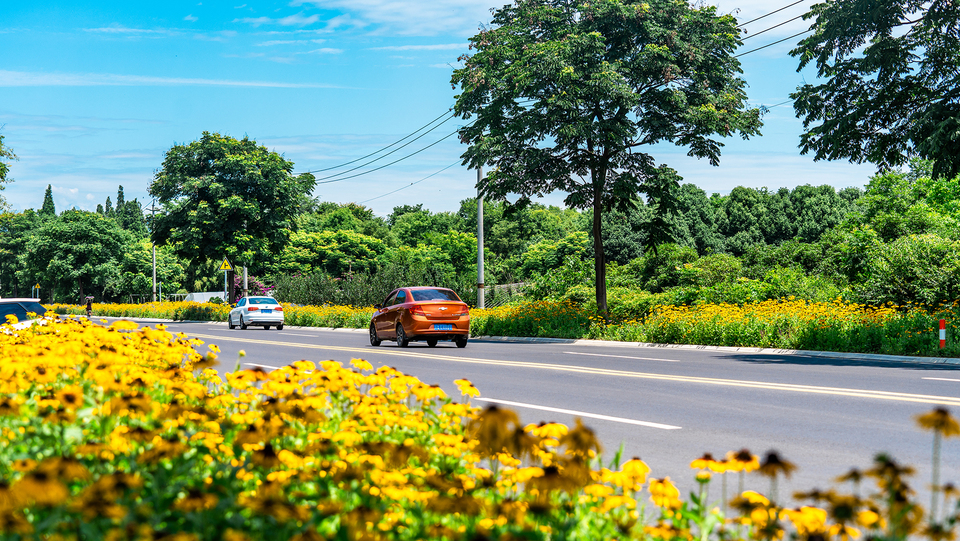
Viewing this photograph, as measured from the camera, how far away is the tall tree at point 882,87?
15898 mm

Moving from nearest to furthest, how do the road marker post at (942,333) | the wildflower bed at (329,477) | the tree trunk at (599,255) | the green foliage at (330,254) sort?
1. the wildflower bed at (329,477)
2. the road marker post at (942,333)
3. the tree trunk at (599,255)
4. the green foliage at (330,254)

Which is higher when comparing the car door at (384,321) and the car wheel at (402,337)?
the car door at (384,321)

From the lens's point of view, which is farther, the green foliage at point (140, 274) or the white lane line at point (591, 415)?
the green foliage at point (140, 274)

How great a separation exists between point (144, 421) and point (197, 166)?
1647 inches

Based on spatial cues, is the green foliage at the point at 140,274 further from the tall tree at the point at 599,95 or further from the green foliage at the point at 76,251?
the tall tree at the point at 599,95

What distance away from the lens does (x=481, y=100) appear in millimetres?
24656

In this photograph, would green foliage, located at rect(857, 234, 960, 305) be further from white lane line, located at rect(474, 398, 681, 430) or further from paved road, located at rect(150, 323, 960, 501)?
white lane line, located at rect(474, 398, 681, 430)

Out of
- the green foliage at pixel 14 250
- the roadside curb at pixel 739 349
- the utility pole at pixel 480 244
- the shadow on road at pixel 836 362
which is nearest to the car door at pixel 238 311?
the utility pole at pixel 480 244

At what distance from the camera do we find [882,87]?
17219mm

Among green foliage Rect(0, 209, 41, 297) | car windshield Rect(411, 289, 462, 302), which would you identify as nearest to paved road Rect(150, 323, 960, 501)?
car windshield Rect(411, 289, 462, 302)

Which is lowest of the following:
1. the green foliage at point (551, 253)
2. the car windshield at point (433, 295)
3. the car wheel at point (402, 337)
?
the car wheel at point (402, 337)

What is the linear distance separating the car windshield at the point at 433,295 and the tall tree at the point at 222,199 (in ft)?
77.7

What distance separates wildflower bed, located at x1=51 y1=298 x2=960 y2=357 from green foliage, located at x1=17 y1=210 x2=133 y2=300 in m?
56.6

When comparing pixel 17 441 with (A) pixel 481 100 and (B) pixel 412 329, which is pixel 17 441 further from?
(A) pixel 481 100
